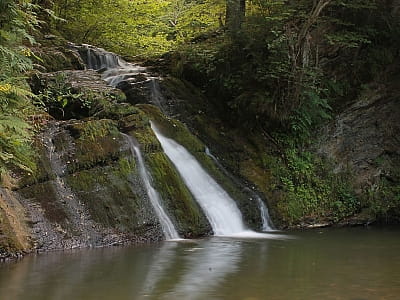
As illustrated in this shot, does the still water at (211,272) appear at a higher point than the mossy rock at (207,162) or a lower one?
lower

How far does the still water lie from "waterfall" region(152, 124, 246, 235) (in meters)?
1.18

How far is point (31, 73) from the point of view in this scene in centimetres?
1075

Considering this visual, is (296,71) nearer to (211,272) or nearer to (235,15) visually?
(235,15)

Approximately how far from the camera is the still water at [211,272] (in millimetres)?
5352

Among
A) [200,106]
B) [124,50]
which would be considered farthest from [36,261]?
[124,50]

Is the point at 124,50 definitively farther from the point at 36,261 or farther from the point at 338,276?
the point at 338,276

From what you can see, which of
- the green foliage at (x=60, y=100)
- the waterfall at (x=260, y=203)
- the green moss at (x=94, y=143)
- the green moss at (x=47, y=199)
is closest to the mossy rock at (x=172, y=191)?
the green moss at (x=94, y=143)

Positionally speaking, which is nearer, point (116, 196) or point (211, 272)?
point (211, 272)

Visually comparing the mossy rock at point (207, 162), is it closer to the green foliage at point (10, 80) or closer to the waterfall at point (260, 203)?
the waterfall at point (260, 203)

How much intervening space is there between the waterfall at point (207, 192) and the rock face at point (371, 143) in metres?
3.77

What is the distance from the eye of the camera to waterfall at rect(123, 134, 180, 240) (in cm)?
902

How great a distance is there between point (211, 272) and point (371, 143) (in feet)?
26.9

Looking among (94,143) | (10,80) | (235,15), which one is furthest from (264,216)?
(10,80)

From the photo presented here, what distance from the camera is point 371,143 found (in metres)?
13.2
